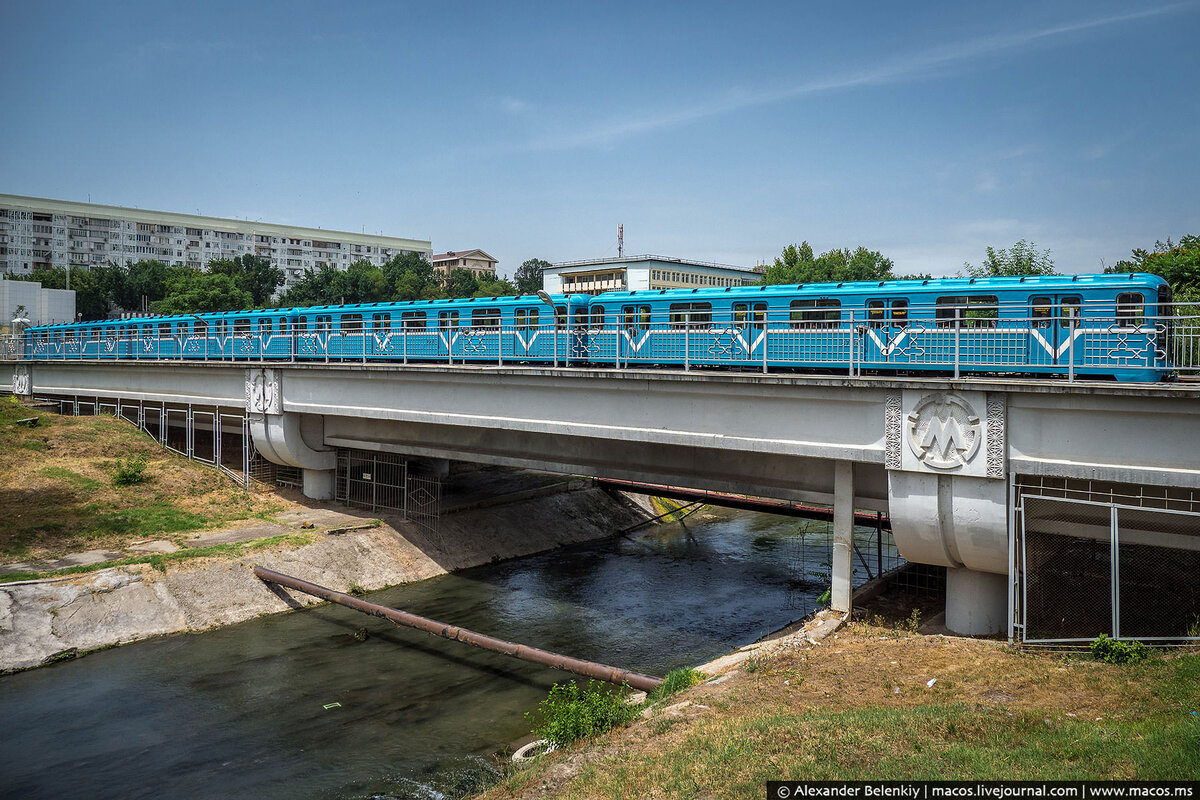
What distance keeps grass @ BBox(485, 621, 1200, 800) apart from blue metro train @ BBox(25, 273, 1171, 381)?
241 inches

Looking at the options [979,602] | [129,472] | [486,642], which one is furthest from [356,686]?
[129,472]

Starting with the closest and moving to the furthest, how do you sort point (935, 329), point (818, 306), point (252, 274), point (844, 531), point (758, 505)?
point (844, 531) < point (935, 329) < point (818, 306) < point (758, 505) < point (252, 274)

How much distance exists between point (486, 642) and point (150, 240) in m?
131

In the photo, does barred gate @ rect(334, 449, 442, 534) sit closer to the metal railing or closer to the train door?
the metal railing

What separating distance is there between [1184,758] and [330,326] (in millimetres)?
35951

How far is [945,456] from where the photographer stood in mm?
16719

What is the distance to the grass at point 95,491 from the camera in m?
28.1

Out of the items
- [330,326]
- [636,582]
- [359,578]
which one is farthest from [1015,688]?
[330,326]

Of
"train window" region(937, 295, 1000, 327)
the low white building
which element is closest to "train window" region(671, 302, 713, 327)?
"train window" region(937, 295, 1000, 327)

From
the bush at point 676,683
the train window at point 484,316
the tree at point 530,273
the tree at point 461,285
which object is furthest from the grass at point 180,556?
the tree at point 530,273

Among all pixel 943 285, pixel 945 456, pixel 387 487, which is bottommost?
pixel 387 487

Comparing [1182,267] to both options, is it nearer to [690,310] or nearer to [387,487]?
[690,310]

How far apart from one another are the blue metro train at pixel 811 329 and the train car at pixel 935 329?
0.05 metres

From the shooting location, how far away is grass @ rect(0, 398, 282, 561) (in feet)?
92.2
